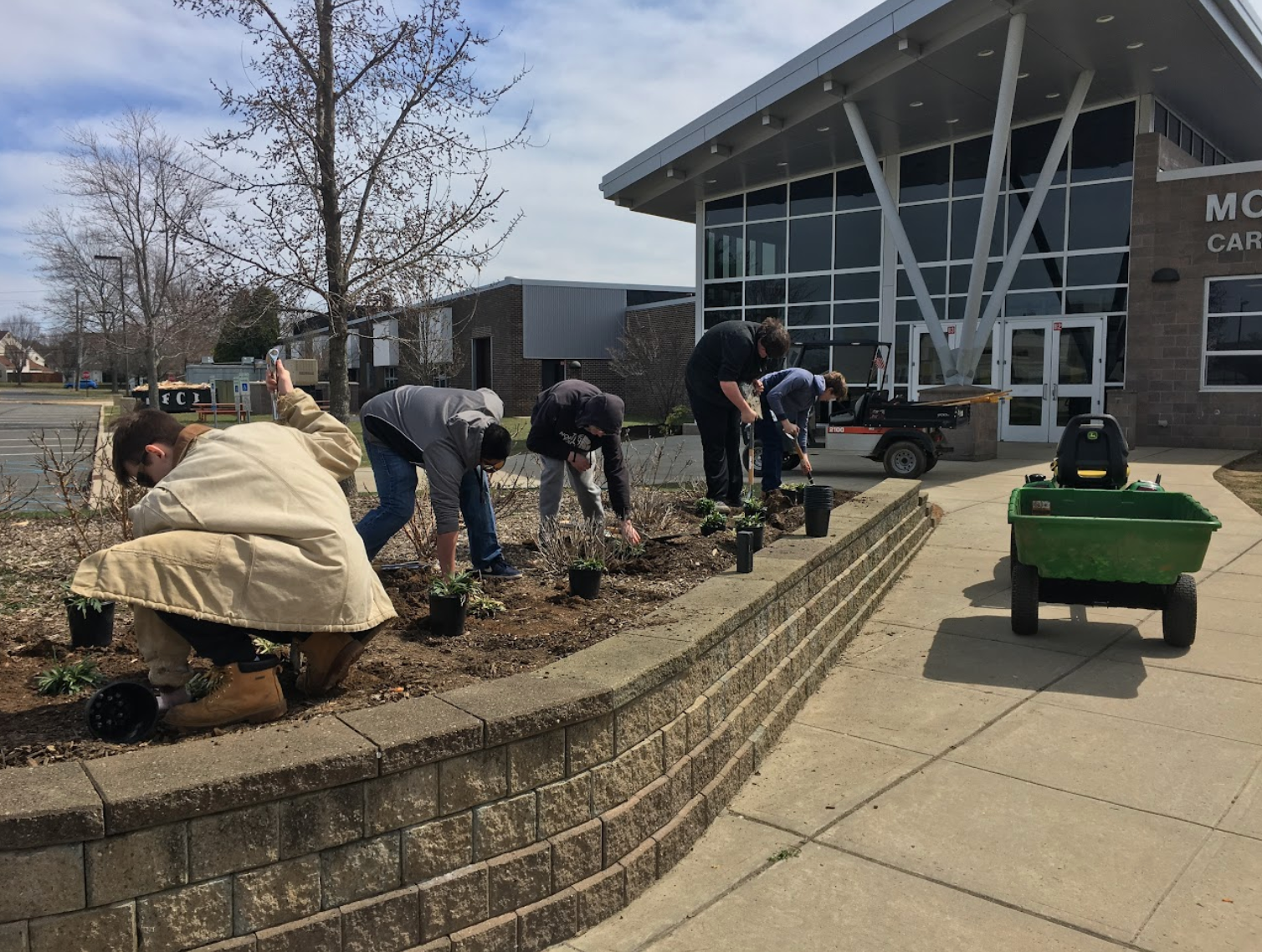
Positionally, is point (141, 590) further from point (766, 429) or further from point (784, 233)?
point (784, 233)

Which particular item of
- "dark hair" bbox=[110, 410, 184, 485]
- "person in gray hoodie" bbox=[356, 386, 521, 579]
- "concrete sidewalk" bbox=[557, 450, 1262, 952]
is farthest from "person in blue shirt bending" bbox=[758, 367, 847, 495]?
"dark hair" bbox=[110, 410, 184, 485]

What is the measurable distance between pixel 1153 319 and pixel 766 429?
12.0 meters

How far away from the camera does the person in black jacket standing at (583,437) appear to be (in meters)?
5.65

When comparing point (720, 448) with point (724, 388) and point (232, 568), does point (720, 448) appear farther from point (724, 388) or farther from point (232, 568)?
point (232, 568)

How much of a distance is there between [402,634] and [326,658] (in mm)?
975

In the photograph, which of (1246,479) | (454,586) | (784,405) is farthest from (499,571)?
(1246,479)

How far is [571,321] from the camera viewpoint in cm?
3609

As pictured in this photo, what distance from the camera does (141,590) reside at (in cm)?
256

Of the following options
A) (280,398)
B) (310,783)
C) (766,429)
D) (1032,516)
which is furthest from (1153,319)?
(310,783)

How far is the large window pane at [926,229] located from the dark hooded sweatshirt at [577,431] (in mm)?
16048

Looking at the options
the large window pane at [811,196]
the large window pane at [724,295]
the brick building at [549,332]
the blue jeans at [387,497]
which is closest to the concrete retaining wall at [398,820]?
the blue jeans at [387,497]

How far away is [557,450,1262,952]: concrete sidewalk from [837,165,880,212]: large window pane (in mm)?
17095

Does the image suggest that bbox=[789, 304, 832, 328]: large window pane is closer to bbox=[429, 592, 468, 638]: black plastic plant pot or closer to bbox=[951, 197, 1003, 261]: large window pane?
bbox=[951, 197, 1003, 261]: large window pane

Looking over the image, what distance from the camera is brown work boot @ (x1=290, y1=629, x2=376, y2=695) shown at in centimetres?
301
